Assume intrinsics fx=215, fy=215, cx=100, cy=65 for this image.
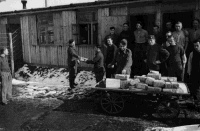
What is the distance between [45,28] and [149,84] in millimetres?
9135

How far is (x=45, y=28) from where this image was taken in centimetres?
1330

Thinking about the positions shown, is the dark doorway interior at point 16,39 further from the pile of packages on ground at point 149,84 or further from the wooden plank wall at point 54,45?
the pile of packages on ground at point 149,84

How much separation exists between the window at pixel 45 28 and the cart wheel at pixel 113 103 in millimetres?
7640

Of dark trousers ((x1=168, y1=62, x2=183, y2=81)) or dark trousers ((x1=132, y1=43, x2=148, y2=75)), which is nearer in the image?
dark trousers ((x1=168, y1=62, x2=183, y2=81))

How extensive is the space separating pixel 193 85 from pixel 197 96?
1.30 feet

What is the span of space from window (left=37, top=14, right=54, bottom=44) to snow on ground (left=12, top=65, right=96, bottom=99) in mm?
1771

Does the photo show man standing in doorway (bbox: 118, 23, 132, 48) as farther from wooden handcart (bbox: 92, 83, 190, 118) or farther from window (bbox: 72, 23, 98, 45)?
wooden handcart (bbox: 92, 83, 190, 118)

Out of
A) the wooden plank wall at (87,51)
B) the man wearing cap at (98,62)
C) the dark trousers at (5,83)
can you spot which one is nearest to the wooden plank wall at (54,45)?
the wooden plank wall at (87,51)

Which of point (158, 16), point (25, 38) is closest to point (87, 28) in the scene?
point (158, 16)

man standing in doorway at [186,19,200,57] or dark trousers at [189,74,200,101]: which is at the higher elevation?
man standing in doorway at [186,19,200,57]

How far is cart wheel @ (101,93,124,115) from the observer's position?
21.7 ft

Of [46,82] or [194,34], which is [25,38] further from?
[194,34]

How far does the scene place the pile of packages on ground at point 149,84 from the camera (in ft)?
18.9

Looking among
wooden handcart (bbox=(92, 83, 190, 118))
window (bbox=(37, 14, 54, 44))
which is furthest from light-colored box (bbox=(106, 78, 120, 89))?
window (bbox=(37, 14, 54, 44))
